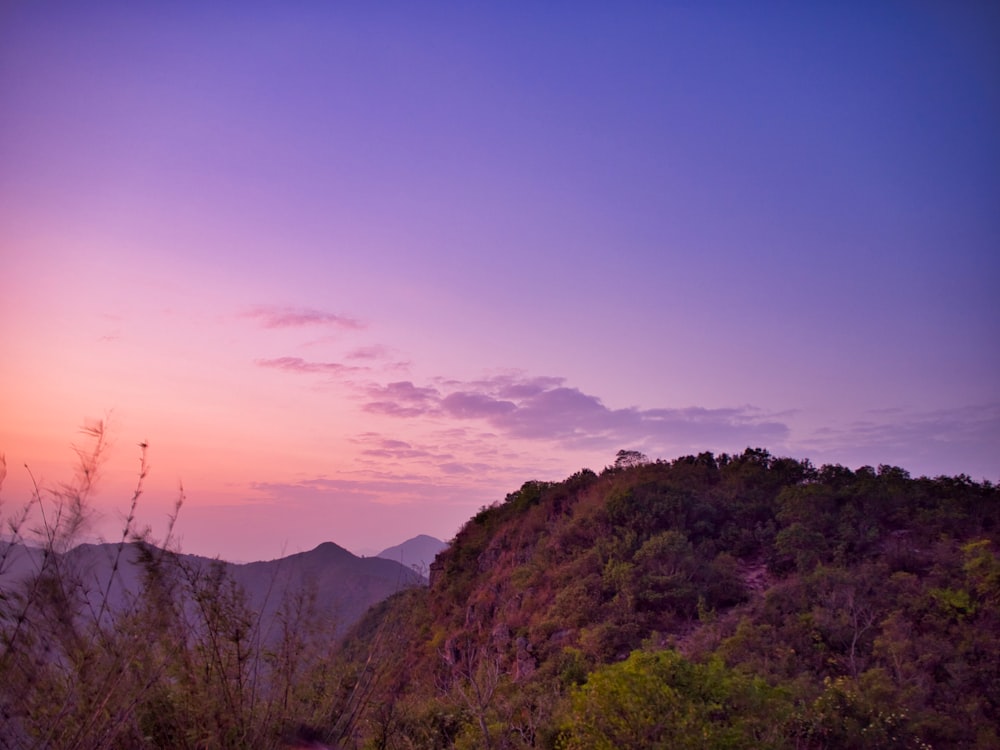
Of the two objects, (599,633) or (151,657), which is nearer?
(151,657)

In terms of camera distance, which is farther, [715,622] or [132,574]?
[715,622]

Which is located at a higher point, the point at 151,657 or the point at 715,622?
the point at 151,657

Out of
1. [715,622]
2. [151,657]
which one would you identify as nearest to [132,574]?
[151,657]

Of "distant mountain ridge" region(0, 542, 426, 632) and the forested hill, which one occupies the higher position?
"distant mountain ridge" region(0, 542, 426, 632)

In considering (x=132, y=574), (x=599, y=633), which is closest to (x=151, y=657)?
(x=132, y=574)

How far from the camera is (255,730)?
3.93 m

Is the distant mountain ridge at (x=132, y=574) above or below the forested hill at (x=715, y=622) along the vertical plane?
above

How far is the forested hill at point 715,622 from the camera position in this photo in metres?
7.57

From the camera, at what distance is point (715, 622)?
13547mm

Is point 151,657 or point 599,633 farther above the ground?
point 151,657

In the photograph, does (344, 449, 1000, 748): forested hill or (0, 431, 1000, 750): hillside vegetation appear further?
(344, 449, 1000, 748): forested hill

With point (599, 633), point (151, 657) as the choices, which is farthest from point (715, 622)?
point (151, 657)

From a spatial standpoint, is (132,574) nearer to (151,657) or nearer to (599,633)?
(151,657)

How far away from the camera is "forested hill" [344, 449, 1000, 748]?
757 cm
